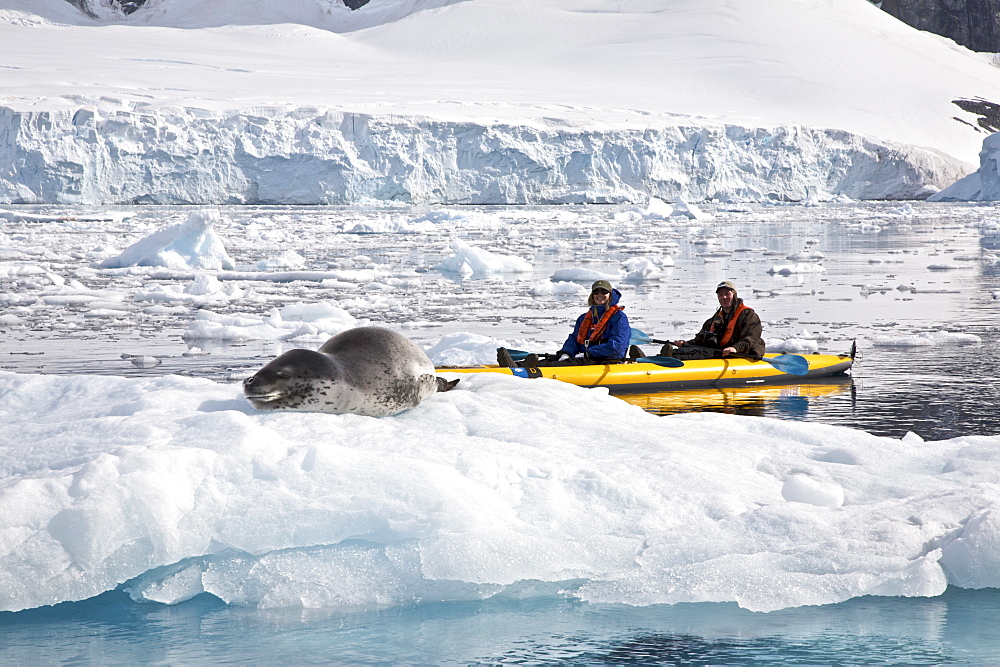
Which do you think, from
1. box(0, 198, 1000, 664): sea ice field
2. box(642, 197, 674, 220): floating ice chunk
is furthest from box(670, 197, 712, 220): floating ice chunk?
box(0, 198, 1000, 664): sea ice field

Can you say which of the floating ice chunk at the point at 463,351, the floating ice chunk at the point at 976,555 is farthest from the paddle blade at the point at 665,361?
the floating ice chunk at the point at 976,555

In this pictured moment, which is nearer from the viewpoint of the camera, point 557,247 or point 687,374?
point 687,374

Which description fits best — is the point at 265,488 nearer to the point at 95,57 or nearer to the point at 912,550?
the point at 912,550

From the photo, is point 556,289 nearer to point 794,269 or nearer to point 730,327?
point 794,269

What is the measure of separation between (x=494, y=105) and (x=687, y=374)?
134 feet

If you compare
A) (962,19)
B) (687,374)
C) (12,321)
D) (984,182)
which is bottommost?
(12,321)

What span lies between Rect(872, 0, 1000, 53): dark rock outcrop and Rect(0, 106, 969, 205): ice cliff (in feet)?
169

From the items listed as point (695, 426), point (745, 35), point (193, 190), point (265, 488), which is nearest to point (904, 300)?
point (695, 426)

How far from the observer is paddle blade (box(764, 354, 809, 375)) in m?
6.99

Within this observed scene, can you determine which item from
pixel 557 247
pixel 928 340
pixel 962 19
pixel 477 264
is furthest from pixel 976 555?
pixel 962 19

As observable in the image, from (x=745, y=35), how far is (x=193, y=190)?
47414 mm

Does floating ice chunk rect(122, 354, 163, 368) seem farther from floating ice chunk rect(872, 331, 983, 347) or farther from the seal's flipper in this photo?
floating ice chunk rect(872, 331, 983, 347)

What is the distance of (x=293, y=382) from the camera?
3674 mm

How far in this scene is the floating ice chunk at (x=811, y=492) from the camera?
11.0ft
